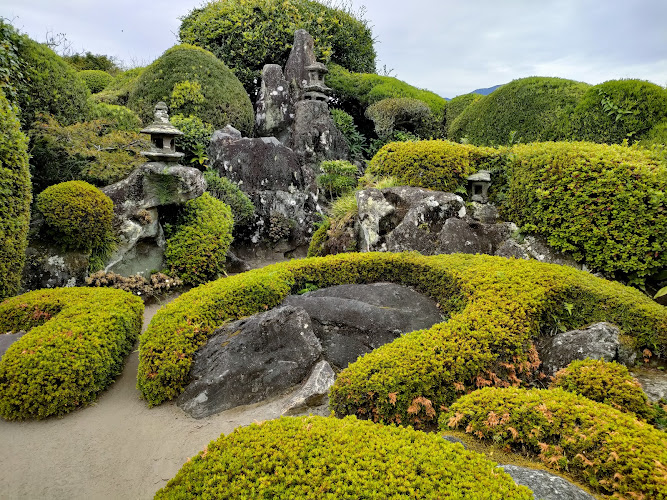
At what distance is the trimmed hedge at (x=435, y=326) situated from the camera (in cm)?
364

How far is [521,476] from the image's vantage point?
2.37 meters

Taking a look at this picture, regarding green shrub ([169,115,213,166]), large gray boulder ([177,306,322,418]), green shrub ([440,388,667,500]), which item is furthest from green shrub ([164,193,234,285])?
green shrub ([440,388,667,500])

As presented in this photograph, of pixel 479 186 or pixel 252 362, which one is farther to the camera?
pixel 479 186

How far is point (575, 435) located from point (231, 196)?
30.4ft

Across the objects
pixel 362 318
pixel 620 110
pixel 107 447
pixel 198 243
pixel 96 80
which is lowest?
pixel 107 447

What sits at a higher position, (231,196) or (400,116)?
(400,116)

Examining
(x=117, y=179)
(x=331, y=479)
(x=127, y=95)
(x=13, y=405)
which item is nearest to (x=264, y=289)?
(x=13, y=405)

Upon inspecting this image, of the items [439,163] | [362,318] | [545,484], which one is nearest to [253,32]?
[439,163]

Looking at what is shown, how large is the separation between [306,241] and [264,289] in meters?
6.40

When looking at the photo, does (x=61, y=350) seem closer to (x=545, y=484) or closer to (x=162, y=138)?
(x=545, y=484)

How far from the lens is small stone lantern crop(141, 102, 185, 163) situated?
806cm

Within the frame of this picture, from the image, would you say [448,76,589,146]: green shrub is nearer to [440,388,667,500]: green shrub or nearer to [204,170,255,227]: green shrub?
[204,170,255,227]: green shrub

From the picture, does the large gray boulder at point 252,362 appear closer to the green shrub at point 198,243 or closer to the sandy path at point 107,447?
the sandy path at point 107,447

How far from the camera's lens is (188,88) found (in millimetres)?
13023
